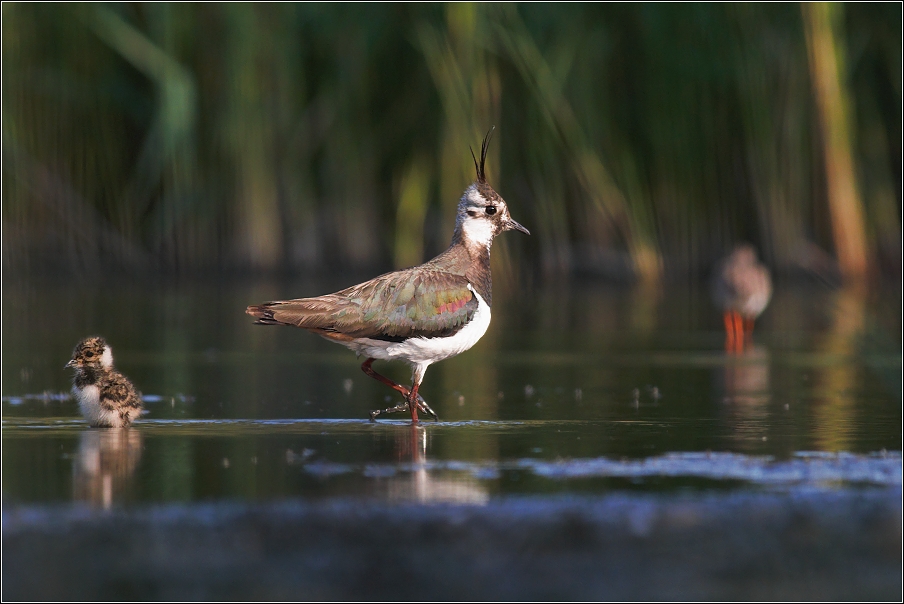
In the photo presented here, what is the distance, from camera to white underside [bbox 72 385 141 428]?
679cm

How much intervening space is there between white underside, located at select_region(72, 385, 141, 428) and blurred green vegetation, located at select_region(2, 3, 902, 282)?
7552 mm

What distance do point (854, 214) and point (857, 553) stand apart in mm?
11485

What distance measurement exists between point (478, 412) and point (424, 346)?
0.66m

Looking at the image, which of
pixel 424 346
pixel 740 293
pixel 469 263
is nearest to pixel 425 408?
pixel 424 346

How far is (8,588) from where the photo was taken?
405cm

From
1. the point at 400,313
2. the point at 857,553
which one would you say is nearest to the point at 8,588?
the point at 857,553

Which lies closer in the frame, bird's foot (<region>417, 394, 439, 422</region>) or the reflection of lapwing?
bird's foot (<region>417, 394, 439, 422</region>)

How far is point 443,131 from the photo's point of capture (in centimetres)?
1486

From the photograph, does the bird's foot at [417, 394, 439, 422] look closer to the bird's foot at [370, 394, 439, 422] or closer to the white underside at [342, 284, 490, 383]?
the bird's foot at [370, 394, 439, 422]

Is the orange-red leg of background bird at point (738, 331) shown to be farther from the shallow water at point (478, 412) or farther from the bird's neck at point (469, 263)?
the bird's neck at point (469, 263)

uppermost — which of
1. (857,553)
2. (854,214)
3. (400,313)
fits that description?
(854,214)

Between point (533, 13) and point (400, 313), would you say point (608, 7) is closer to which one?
point (533, 13)

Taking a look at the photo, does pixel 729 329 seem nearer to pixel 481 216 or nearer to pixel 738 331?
pixel 738 331

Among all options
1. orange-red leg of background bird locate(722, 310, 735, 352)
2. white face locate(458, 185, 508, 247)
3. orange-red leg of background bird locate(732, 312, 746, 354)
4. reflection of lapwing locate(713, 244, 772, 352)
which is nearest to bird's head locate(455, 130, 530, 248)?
white face locate(458, 185, 508, 247)
